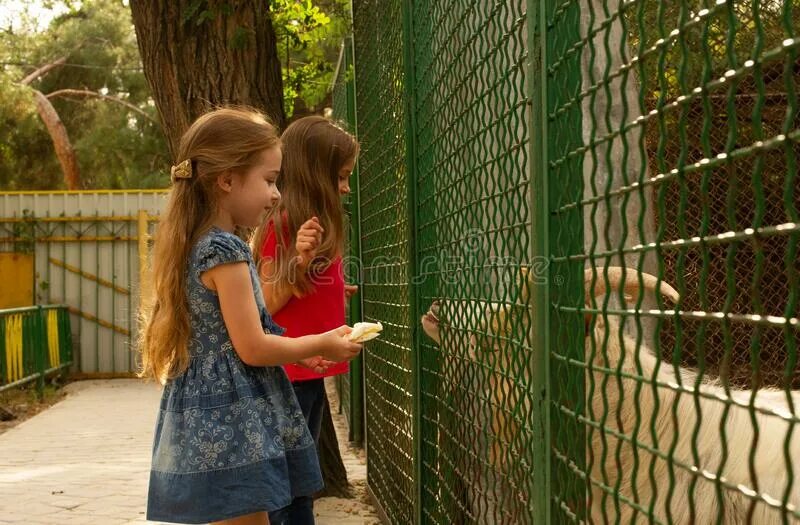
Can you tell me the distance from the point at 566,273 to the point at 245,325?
1115 mm

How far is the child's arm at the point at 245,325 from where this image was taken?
10.1ft

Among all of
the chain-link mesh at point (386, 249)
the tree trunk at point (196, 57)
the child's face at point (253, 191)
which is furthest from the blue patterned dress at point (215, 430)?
the tree trunk at point (196, 57)

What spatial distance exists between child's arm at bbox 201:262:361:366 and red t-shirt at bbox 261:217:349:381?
813 millimetres

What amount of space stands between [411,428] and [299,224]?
3.84ft

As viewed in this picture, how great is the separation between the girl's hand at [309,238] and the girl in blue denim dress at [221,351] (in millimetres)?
369

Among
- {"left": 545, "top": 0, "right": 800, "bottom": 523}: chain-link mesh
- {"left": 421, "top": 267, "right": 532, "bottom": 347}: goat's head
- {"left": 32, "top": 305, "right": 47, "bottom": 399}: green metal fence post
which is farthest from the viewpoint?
{"left": 32, "top": 305, "right": 47, "bottom": 399}: green metal fence post

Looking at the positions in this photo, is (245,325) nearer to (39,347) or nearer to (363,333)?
(363,333)

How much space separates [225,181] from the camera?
3.31 metres

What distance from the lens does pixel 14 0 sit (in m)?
28.7

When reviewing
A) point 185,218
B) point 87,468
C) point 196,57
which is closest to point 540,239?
point 185,218

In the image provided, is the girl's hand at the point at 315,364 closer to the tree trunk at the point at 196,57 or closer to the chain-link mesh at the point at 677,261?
the chain-link mesh at the point at 677,261

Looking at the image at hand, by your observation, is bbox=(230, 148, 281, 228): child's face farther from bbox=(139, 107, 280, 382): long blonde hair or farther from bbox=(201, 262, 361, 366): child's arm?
bbox=(201, 262, 361, 366): child's arm

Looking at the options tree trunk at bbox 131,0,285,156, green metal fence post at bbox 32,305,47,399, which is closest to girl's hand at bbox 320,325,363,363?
tree trunk at bbox 131,0,285,156

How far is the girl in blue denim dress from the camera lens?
3.09 metres
